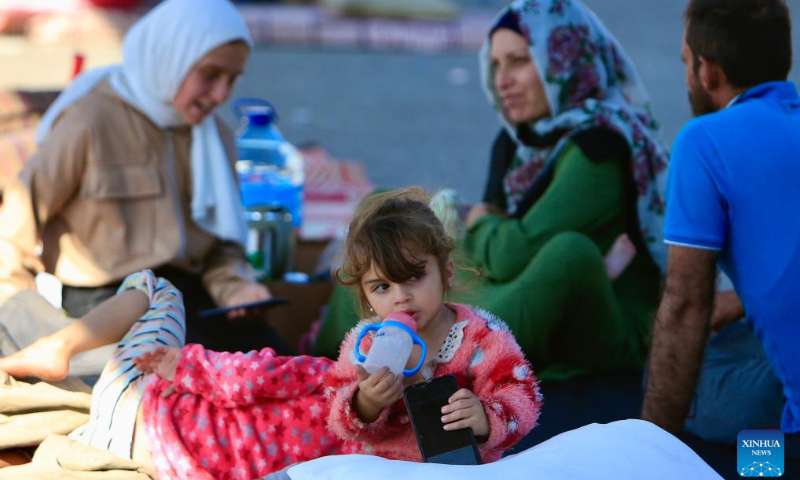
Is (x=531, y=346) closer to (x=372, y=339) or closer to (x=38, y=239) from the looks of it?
(x=372, y=339)

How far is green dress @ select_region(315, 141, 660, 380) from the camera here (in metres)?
3.30

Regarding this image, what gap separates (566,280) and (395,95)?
634 centimetres

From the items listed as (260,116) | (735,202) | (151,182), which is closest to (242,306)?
(151,182)

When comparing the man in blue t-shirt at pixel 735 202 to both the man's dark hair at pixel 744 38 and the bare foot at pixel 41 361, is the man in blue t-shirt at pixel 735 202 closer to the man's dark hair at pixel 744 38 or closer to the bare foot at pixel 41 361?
the man's dark hair at pixel 744 38

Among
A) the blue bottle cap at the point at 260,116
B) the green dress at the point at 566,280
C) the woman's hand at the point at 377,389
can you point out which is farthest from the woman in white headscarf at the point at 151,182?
the blue bottle cap at the point at 260,116

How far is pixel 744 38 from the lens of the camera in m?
2.56

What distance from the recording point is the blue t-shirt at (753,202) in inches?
97.7

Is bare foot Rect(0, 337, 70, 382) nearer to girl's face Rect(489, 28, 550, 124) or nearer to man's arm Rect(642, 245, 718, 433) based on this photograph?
man's arm Rect(642, 245, 718, 433)

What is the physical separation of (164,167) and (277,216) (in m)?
0.74

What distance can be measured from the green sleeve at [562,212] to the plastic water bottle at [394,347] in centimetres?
134

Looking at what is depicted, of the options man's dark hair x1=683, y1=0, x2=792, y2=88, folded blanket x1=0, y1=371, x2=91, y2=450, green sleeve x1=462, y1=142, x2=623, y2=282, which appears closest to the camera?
folded blanket x1=0, y1=371, x2=91, y2=450

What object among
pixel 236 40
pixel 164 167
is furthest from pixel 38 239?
pixel 236 40

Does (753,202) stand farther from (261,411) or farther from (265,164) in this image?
(265,164)

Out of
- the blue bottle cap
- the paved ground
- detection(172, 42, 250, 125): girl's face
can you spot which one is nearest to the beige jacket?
detection(172, 42, 250, 125): girl's face
